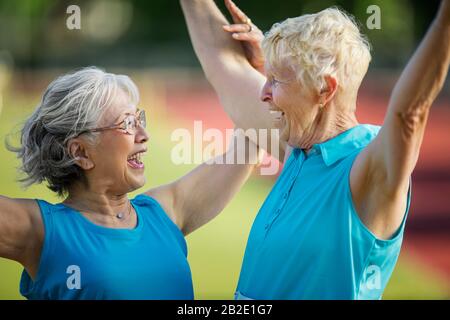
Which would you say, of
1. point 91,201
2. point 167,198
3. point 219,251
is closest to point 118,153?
point 91,201

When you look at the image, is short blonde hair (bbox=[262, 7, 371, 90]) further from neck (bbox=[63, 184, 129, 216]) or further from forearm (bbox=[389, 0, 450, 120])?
neck (bbox=[63, 184, 129, 216])

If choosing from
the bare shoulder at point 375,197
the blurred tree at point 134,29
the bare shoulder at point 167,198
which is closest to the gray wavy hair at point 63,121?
the bare shoulder at point 167,198

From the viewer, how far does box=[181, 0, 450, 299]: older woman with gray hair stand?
1.70 meters

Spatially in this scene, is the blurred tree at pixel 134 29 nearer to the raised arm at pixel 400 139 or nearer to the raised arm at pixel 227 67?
the raised arm at pixel 227 67

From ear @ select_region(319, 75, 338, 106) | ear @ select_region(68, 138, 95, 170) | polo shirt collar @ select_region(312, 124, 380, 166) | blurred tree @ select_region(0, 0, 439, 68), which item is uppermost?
ear @ select_region(319, 75, 338, 106)

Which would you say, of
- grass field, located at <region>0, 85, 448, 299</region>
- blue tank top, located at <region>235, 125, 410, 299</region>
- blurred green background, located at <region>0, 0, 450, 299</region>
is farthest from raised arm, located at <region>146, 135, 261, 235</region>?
blurred green background, located at <region>0, 0, 450, 299</region>

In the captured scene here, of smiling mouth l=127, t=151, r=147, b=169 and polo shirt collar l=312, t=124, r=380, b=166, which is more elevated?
polo shirt collar l=312, t=124, r=380, b=166

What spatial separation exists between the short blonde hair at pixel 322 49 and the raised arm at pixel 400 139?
0.27 meters

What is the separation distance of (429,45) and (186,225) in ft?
3.64

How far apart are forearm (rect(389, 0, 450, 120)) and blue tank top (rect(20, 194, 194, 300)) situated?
2.77 feet

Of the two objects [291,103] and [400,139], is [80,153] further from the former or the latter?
[400,139]

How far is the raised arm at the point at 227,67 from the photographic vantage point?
8.23ft

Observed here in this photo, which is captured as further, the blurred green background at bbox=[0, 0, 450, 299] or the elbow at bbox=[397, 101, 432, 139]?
the blurred green background at bbox=[0, 0, 450, 299]
